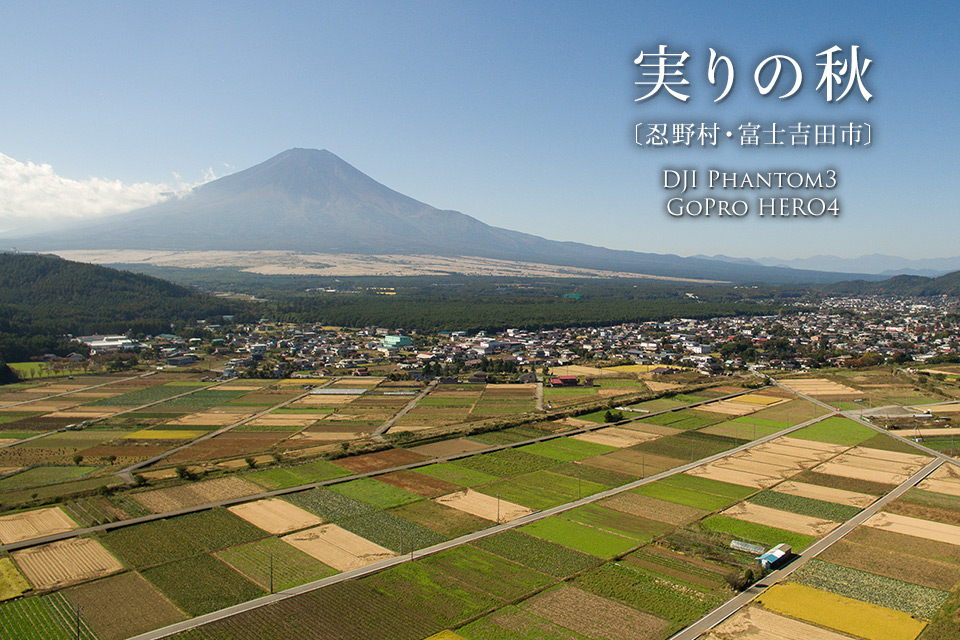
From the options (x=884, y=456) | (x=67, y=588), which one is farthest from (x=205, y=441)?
(x=884, y=456)

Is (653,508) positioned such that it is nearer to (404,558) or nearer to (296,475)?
(404,558)

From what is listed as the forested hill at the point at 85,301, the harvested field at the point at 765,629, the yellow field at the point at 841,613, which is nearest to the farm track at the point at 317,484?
the yellow field at the point at 841,613

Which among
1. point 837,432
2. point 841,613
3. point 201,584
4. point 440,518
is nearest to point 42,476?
Result: point 201,584

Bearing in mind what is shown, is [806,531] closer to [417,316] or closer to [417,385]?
[417,385]

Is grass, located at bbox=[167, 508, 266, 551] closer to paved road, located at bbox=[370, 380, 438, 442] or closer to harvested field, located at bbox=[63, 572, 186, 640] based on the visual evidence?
harvested field, located at bbox=[63, 572, 186, 640]

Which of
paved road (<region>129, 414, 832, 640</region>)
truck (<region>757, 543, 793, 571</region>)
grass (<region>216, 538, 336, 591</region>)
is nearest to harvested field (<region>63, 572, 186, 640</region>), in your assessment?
paved road (<region>129, 414, 832, 640</region>)

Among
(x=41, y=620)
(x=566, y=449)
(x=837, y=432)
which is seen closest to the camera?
(x=41, y=620)

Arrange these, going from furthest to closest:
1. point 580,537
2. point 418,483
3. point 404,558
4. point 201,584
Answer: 1. point 418,483
2. point 580,537
3. point 404,558
4. point 201,584
